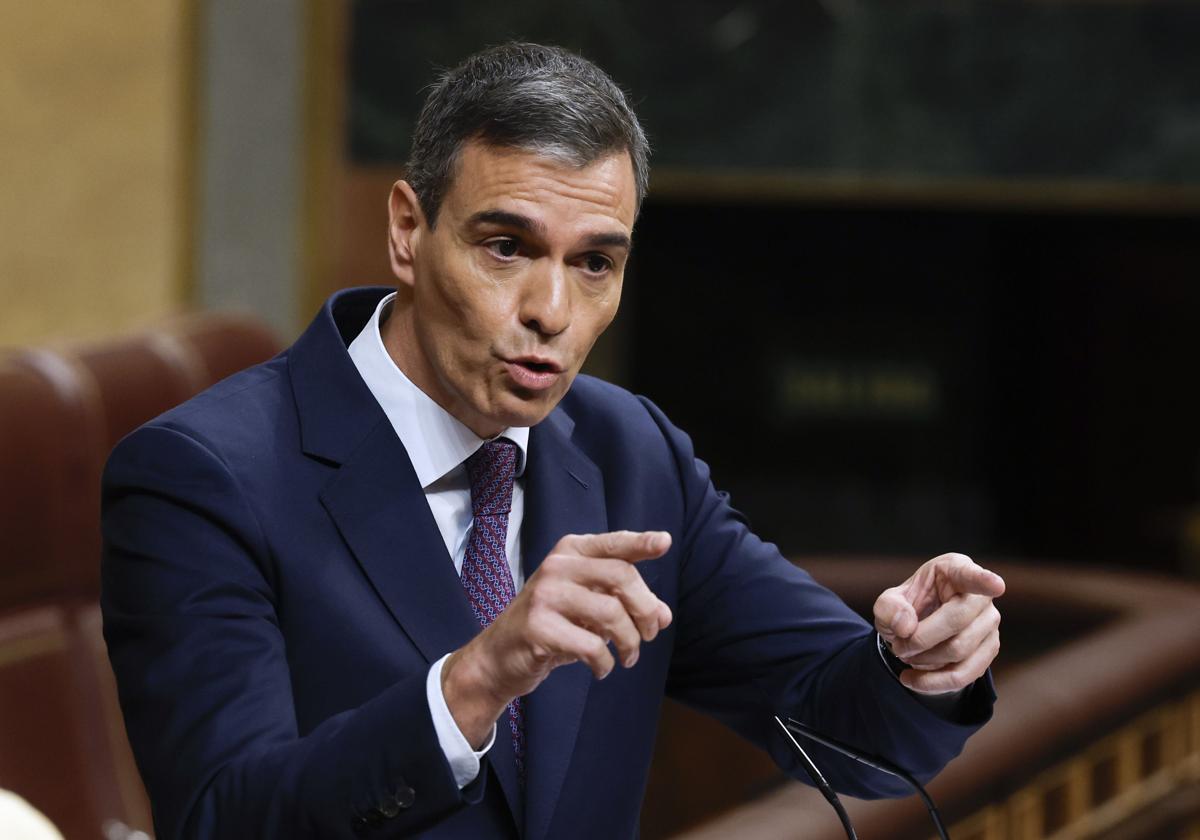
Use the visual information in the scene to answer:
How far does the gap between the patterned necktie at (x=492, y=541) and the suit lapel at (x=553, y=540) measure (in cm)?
2

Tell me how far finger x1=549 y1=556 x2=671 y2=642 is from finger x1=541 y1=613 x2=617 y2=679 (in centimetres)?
2

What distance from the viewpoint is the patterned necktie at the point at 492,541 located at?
123 cm

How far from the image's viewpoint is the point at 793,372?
5.16m

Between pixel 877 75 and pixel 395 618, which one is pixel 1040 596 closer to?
pixel 877 75

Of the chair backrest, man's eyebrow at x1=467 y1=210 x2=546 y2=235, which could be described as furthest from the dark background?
man's eyebrow at x1=467 y1=210 x2=546 y2=235

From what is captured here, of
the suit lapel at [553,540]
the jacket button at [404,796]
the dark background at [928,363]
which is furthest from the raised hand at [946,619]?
the dark background at [928,363]

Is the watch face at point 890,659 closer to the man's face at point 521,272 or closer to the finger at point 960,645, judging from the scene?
the finger at point 960,645

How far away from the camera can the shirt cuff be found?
102 cm

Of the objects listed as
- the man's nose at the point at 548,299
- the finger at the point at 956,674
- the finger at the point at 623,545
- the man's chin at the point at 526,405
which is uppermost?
the man's nose at the point at 548,299

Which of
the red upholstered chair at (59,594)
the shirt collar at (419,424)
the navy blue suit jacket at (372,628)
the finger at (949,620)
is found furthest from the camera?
the red upholstered chair at (59,594)

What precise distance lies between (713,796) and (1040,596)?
0.79 metres

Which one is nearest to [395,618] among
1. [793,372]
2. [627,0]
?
[627,0]

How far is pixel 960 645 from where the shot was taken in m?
1.17

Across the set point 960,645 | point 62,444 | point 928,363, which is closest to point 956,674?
point 960,645
